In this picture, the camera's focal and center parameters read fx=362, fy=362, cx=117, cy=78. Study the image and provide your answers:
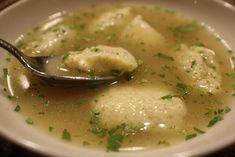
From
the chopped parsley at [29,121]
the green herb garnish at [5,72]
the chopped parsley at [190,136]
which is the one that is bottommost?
the chopped parsley at [29,121]

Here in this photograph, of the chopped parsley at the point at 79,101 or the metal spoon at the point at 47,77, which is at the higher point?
the metal spoon at the point at 47,77

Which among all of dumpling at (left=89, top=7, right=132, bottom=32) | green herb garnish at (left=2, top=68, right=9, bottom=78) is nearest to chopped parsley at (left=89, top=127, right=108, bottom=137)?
green herb garnish at (left=2, top=68, right=9, bottom=78)

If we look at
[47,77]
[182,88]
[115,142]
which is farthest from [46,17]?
[115,142]

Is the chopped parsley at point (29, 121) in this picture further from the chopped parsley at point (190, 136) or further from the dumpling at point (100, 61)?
the chopped parsley at point (190, 136)

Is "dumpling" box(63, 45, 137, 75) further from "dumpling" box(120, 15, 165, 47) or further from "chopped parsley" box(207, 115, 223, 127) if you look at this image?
"chopped parsley" box(207, 115, 223, 127)

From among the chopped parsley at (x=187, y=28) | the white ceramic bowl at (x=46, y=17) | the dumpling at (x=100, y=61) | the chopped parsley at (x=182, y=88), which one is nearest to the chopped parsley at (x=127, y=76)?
the dumpling at (x=100, y=61)

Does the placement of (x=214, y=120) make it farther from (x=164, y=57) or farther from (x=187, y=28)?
(x=187, y=28)
